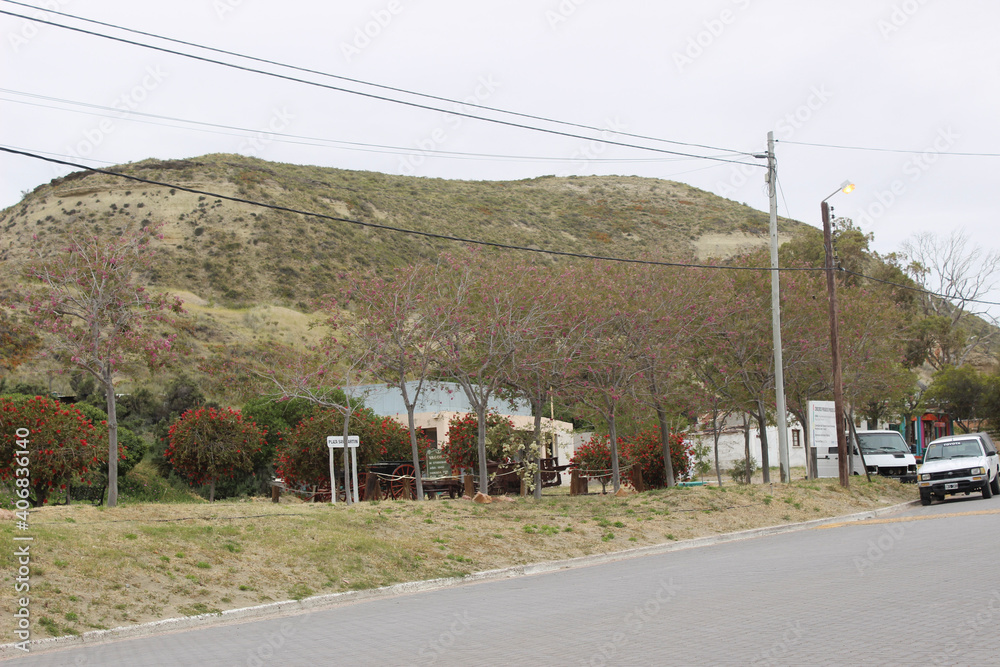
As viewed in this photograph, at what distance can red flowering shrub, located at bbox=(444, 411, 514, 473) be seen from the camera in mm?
26698

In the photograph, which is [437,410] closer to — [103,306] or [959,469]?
[959,469]

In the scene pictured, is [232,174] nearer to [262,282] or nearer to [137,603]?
[262,282]

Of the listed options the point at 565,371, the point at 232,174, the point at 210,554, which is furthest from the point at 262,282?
the point at 210,554

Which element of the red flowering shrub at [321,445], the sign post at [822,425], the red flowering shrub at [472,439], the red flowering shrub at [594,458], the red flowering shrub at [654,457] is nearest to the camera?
the red flowering shrub at [321,445]

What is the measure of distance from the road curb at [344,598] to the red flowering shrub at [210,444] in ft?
40.9

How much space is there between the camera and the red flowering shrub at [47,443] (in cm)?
1956

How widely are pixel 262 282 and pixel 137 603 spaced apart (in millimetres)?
50425

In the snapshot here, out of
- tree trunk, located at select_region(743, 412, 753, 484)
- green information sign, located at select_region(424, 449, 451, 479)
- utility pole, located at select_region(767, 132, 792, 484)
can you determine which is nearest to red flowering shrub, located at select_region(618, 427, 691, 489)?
tree trunk, located at select_region(743, 412, 753, 484)

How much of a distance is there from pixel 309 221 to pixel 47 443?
50.5 metres

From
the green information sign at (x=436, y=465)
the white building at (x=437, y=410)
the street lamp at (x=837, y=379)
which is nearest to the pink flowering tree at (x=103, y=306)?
the white building at (x=437, y=410)

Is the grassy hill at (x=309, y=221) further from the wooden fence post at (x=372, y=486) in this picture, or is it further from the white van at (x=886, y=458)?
the wooden fence post at (x=372, y=486)

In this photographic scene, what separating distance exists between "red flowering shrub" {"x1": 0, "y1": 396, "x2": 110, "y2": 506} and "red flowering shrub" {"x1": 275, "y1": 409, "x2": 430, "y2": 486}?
5334 millimetres

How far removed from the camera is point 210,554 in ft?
42.8

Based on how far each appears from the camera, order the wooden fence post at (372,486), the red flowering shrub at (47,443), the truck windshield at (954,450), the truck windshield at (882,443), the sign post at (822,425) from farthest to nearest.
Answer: the truck windshield at (882,443) → the sign post at (822,425) → the truck windshield at (954,450) → the wooden fence post at (372,486) → the red flowering shrub at (47,443)
